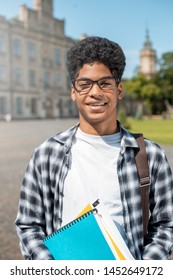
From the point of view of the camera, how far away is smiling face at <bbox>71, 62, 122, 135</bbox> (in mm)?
807


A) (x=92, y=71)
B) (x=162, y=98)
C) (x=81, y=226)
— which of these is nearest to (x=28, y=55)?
(x=162, y=98)

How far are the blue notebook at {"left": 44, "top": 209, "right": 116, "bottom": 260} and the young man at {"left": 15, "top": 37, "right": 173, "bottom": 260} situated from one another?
35 millimetres

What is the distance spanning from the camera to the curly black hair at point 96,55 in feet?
2.62

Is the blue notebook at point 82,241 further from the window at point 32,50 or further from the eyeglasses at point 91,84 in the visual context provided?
the window at point 32,50

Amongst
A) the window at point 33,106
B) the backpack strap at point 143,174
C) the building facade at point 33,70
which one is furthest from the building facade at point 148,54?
the backpack strap at point 143,174

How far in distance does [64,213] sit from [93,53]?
346 millimetres

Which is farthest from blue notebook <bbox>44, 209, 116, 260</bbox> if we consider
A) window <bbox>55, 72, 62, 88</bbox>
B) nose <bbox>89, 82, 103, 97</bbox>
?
window <bbox>55, 72, 62, 88</bbox>

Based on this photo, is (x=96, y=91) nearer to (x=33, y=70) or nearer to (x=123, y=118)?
(x=33, y=70)

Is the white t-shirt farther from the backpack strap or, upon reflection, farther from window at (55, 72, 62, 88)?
window at (55, 72, 62, 88)

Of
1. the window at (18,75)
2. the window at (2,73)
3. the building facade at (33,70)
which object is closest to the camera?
the building facade at (33,70)

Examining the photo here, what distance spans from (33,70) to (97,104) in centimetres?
112

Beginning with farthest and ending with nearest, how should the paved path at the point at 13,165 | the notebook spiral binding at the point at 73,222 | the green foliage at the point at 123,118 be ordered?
the green foliage at the point at 123,118 → the paved path at the point at 13,165 → the notebook spiral binding at the point at 73,222

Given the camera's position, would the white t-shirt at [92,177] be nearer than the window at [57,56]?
Yes
